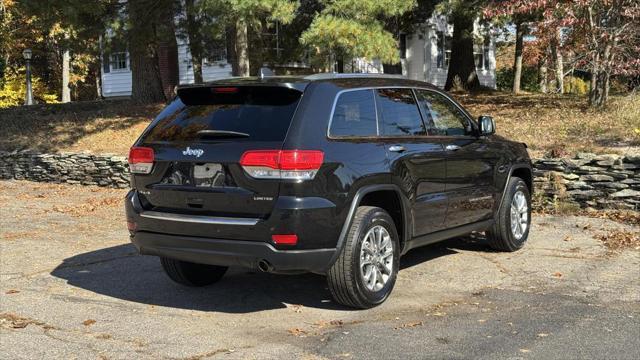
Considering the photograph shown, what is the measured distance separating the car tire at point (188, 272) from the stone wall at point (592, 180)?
580 centimetres

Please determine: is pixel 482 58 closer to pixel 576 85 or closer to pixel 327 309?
pixel 576 85

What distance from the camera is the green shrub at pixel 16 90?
40.7 m

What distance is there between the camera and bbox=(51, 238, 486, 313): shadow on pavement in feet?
19.5

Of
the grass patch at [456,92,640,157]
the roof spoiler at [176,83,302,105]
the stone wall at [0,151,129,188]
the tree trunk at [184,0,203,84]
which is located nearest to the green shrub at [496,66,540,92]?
the grass patch at [456,92,640,157]

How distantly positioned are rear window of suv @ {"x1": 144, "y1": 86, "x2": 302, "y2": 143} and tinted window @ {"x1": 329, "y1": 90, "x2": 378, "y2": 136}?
390mm

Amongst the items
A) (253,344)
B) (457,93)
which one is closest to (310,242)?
(253,344)

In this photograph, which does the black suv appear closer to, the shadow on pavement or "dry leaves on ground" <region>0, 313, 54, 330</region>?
the shadow on pavement

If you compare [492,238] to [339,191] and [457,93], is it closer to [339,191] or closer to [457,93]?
[339,191]

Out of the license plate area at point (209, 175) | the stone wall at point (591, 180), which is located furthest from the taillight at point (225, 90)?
the stone wall at point (591, 180)

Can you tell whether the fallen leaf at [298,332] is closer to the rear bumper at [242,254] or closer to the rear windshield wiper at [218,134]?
the rear bumper at [242,254]

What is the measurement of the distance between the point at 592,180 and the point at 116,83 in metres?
28.2

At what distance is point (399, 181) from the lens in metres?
5.79

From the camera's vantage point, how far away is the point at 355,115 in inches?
223

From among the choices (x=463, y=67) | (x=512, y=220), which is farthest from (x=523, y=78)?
(x=512, y=220)
